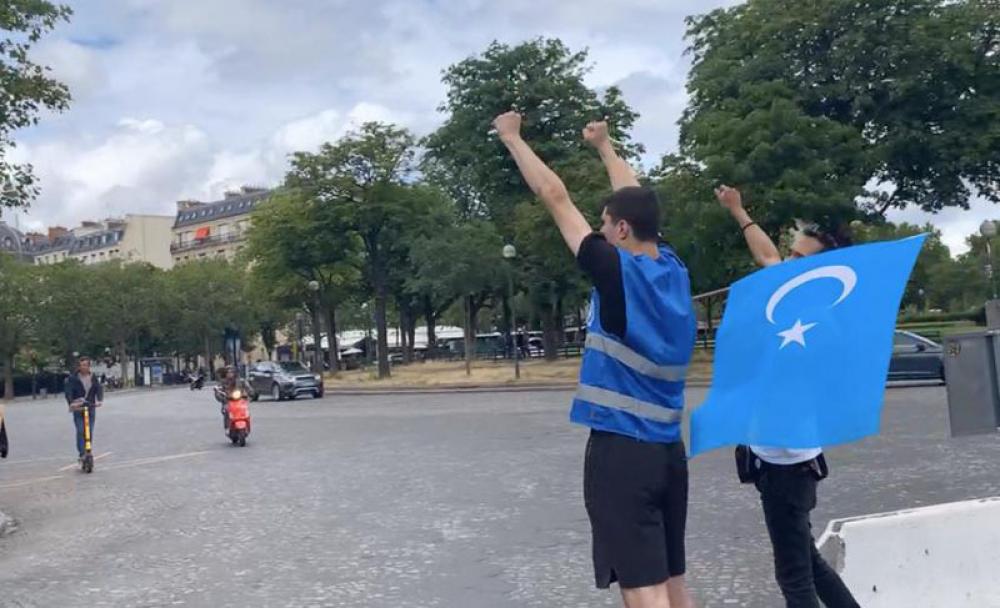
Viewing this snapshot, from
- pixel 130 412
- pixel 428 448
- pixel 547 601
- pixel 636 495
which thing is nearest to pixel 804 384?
pixel 636 495

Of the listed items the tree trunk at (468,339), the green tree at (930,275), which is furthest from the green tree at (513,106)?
the green tree at (930,275)

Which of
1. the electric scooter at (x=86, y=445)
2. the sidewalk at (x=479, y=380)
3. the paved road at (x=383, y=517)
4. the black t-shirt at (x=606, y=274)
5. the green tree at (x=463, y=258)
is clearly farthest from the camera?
the green tree at (x=463, y=258)

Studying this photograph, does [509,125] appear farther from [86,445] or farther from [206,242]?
[206,242]

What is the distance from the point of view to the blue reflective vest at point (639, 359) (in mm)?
3643

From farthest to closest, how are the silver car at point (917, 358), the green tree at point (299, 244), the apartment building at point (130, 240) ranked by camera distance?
the apartment building at point (130, 240)
the green tree at point (299, 244)
the silver car at point (917, 358)

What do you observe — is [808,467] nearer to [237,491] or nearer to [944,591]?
[944,591]

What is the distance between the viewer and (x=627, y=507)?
3.67m

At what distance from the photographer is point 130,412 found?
37281 mm

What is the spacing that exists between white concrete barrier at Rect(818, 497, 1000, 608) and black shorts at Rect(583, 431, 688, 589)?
1.93 metres

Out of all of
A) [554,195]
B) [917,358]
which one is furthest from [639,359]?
[917,358]

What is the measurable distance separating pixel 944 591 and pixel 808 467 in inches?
53.3

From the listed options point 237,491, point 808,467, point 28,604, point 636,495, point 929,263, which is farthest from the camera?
point 929,263

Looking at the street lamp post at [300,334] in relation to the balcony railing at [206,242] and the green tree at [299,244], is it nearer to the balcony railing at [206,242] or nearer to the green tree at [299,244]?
the green tree at [299,244]

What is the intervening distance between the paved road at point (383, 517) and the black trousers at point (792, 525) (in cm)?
182
